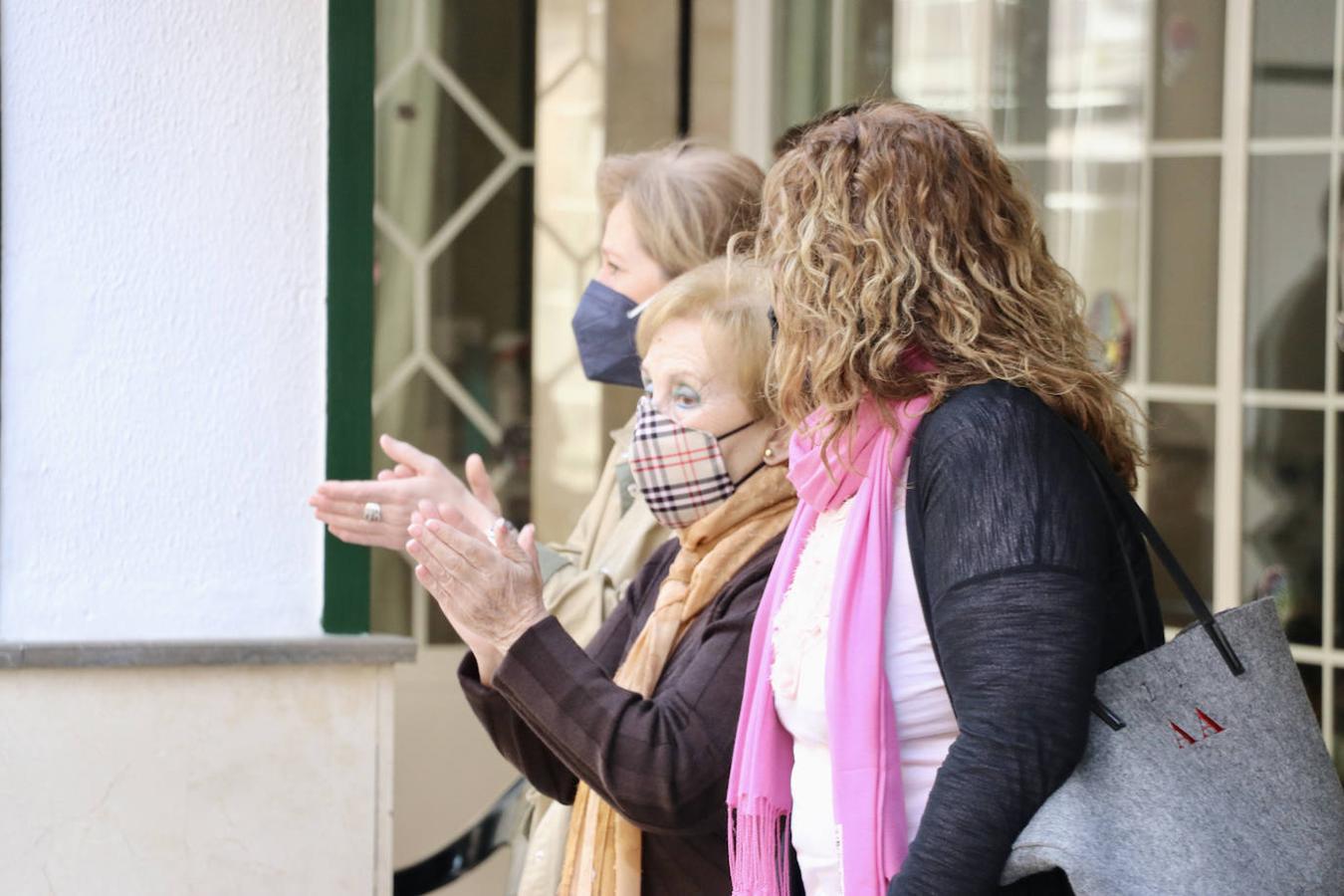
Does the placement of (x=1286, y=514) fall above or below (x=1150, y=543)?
below

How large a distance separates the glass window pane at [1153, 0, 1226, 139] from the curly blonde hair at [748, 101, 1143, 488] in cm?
230

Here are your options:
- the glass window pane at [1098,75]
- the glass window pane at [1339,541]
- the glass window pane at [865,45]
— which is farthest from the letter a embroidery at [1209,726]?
the glass window pane at [865,45]

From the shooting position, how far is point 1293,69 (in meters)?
3.56

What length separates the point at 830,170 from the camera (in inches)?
65.1

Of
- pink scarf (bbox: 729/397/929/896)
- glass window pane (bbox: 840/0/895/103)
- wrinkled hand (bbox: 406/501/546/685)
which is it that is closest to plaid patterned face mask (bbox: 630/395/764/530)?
wrinkled hand (bbox: 406/501/546/685)

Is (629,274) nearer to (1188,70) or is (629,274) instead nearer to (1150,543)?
(1150,543)

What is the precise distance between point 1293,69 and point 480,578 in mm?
2463

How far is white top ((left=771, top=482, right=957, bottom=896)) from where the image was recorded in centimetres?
159

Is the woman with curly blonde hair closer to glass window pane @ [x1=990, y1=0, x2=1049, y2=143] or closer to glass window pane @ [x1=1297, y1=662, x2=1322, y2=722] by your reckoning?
glass window pane @ [x1=1297, y1=662, x2=1322, y2=722]

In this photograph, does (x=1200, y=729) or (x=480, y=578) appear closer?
(x=1200, y=729)

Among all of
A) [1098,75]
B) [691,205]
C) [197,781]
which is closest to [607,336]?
[691,205]

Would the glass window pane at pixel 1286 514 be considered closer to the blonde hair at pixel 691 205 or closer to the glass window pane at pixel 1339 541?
the glass window pane at pixel 1339 541

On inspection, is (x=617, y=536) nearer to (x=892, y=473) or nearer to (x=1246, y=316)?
(x=892, y=473)

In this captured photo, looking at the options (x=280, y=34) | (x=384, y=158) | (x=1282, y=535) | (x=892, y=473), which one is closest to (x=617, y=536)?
(x=280, y=34)
